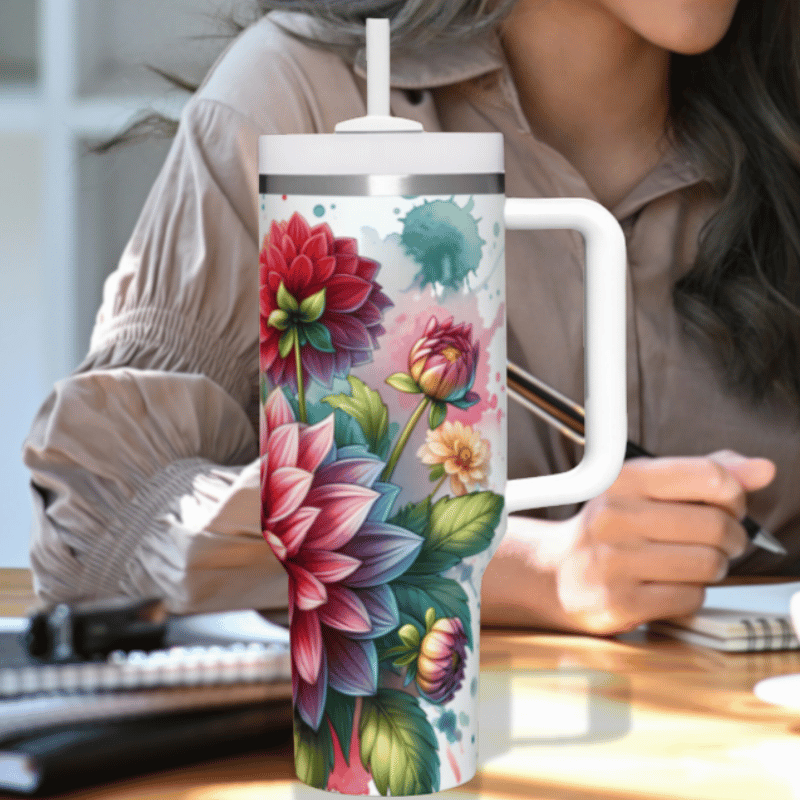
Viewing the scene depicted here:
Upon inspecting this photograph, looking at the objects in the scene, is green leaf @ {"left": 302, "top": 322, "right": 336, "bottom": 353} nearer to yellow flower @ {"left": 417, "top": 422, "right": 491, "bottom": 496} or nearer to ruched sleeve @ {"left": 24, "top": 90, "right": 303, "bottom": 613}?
yellow flower @ {"left": 417, "top": 422, "right": 491, "bottom": 496}

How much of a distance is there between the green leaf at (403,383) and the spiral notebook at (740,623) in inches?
12.9

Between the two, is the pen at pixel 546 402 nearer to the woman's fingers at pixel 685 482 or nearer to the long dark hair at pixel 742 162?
the woman's fingers at pixel 685 482

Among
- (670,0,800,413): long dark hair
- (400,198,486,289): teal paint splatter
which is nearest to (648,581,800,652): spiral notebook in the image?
(400,198,486,289): teal paint splatter

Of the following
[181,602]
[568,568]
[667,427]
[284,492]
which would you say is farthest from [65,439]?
[667,427]

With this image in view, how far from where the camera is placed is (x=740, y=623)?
2.15 feet

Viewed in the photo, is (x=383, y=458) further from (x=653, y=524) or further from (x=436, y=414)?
(x=653, y=524)

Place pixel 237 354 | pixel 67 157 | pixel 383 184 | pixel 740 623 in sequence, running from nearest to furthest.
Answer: pixel 383 184, pixel 740 623, pixel 237 354, pixel 67 157

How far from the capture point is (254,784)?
45cm

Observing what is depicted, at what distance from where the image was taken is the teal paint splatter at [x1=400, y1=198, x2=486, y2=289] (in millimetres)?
408

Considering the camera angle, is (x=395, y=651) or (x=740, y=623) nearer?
(x=395, y=651)

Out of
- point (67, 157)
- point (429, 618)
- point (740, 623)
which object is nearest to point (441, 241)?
point (429, 618)

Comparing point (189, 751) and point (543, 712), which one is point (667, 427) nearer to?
point (543, 712)

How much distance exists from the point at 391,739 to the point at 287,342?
15 centimetres

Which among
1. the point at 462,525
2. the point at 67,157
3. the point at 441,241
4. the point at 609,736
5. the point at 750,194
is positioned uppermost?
the point at 67,157
